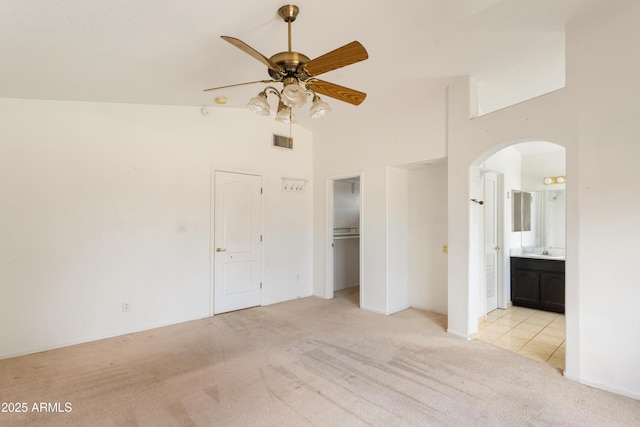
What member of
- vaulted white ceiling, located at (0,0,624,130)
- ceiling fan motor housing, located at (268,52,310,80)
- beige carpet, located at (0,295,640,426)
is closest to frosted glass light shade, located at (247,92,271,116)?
ceiling fan motor housing, located at (268,52,310,80)

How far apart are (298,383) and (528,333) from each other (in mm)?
2937

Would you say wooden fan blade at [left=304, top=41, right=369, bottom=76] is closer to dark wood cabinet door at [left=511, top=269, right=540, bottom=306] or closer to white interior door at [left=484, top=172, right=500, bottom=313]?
white interior door at [left=484, top=172, right=500, bottom=313]

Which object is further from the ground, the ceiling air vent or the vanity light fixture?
the ceiling air vent

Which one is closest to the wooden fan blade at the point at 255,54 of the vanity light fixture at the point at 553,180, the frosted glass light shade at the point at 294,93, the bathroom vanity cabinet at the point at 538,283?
the frosted glass light shade at the point at 294,93

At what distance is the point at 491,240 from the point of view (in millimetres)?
4551

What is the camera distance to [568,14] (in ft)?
8.21

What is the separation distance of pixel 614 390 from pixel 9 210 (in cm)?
568

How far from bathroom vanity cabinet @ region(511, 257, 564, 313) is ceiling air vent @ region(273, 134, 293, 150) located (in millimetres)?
4100

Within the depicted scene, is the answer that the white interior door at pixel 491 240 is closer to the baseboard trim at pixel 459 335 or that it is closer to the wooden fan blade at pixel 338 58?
the baseboard trim at pixel 459 335

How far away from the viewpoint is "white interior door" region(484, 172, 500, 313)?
14.4ft

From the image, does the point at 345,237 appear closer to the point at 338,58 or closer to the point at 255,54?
the point at 338,58

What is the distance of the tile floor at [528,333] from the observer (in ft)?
10.4

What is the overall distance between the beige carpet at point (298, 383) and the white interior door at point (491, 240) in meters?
1.35

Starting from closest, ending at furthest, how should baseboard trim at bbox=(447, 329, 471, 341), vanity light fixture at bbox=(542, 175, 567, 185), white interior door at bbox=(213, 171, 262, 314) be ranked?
baseboard trim at bbox=(447, 329, 471, 341)
white interior door at bbox=(213, 171, 262, 314)
vanity light fixture at bbox=(542, 175, 567, 185)
